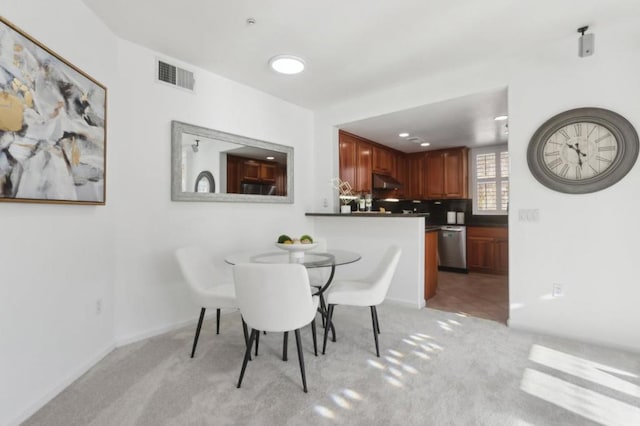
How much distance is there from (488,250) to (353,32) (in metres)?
4.50

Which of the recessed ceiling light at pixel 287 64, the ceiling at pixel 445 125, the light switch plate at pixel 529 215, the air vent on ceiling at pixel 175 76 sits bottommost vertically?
the light switch plate at pixel 529 215

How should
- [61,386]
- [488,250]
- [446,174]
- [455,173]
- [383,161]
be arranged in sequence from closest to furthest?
1. [61,386]
2. [488,250]
3. [383,161]
4. [455,173]
5. [446,174]

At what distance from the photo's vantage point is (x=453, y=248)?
556 centimetres

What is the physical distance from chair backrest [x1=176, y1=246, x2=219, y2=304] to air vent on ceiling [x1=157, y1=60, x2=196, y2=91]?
5.15ft

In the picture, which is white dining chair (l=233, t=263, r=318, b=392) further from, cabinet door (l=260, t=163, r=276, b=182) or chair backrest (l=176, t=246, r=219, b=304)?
cabinet door (l=260, t=163, r=276, b=182)

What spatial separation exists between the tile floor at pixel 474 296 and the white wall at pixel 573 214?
1.66ft

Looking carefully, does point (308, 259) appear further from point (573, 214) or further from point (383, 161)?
point (383, 161)

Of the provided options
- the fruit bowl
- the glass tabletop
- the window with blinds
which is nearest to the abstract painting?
the glass tabletop

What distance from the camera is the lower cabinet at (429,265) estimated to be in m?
3.66

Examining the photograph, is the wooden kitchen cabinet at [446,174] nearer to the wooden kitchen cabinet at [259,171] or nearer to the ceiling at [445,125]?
the ceiling at [445,125]

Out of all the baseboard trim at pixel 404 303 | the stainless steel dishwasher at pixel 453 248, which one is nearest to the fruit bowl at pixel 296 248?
the baseboard trim at pixel 404 303

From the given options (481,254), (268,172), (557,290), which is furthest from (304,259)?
(481,254)

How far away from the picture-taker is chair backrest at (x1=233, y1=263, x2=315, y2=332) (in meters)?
1.72

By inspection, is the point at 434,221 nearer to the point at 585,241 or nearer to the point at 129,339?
the point at 585,241
